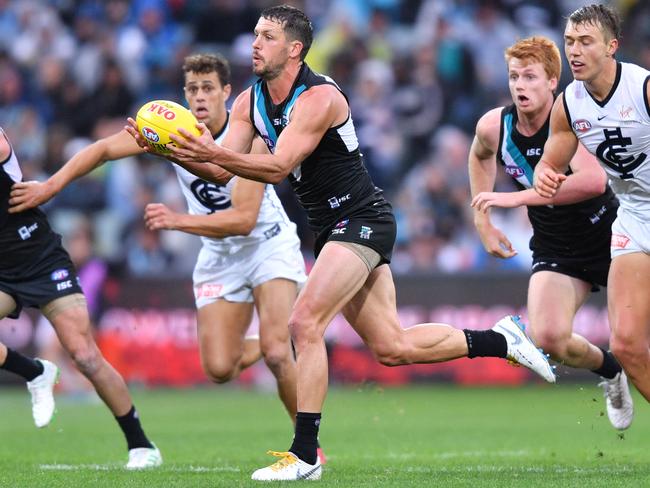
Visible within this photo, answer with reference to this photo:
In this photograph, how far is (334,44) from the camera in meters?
19.4

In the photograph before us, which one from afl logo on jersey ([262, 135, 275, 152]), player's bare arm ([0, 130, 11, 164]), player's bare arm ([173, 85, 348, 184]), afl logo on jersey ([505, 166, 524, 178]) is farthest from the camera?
afl logo on jersey ([505, 166, 524, 178])

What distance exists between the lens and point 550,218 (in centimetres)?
920

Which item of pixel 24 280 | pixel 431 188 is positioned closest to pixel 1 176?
pixel 24 280

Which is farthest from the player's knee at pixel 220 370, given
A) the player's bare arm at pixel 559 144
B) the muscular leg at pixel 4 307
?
the player's bare arm at pixel 559 144

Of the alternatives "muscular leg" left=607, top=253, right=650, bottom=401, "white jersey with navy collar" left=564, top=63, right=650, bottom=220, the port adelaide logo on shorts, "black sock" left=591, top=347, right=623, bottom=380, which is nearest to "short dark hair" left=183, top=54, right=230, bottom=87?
the port adelaide logo on shorts

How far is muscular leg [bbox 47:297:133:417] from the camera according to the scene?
873cm

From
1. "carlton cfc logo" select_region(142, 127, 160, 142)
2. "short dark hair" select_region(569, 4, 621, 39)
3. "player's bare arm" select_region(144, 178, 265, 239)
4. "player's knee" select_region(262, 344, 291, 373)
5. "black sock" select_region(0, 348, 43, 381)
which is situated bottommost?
"black sock" select_region(0, 348, 43, 381)

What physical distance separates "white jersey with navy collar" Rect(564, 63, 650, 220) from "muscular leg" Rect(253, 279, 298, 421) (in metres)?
2.73

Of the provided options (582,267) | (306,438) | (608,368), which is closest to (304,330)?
(306,438)

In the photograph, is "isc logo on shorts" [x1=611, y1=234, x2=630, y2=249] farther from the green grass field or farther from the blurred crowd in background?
the blurred crowd in background

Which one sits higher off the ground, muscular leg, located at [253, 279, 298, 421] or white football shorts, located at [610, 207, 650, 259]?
white football shorts, located at [610, 207, 650, 259]

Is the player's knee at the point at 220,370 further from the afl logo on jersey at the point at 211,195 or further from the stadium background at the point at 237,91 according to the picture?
the stadium background at the point at 237,91

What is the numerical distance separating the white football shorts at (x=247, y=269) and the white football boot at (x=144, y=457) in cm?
147

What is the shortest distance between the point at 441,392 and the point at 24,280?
8091 mm
